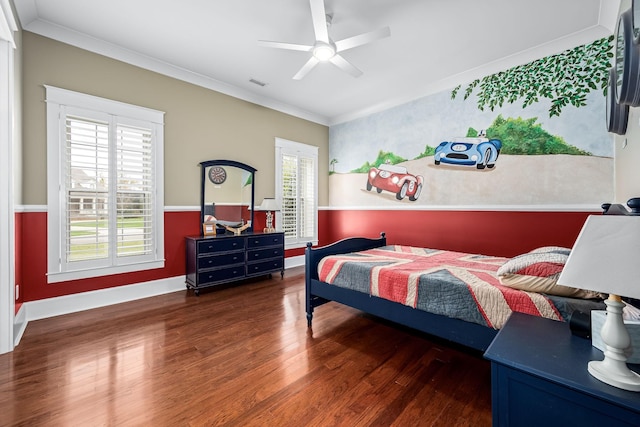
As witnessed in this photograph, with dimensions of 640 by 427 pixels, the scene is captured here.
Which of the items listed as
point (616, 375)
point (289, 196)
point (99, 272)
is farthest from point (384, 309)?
point (289, 196)

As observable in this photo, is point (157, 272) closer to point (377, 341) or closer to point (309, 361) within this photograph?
point (309, 361)

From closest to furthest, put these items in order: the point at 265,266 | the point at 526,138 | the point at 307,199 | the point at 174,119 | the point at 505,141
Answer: the point at 526,138 → the point at 505,141 → the point at 174,119 → the point at 265,266 → the point at 307,199

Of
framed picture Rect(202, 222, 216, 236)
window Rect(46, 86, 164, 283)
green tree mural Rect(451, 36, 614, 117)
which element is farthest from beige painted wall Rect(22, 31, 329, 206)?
green tree mural Rect(451, 36, 614, 117)

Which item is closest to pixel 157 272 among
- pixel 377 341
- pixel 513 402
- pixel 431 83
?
pixel 377 341

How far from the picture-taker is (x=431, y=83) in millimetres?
4402

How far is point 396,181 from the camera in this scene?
500cm

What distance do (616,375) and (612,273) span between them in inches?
15.9

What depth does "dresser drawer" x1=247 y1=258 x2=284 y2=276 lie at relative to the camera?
4.30m

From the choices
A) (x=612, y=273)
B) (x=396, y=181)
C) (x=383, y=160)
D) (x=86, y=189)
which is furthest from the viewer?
(x=383, y=160)

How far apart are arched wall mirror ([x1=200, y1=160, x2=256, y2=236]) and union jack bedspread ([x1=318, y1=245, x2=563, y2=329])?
2249 mm

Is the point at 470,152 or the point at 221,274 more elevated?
the point at 470,152

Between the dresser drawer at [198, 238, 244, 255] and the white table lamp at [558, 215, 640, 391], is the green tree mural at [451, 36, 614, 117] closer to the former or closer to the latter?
the white table lamp at [558, 215, 640, 391]

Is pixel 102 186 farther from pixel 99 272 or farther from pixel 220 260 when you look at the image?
pixel 220 260

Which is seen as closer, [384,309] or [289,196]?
[384,309]
